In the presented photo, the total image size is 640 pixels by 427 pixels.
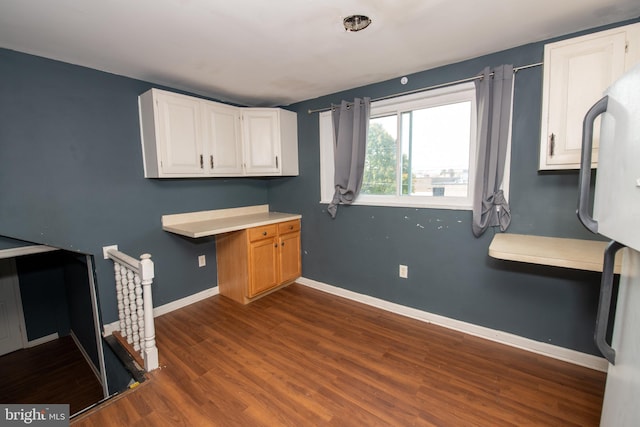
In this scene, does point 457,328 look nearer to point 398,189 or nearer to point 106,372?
point 398,189

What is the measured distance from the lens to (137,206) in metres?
2.68

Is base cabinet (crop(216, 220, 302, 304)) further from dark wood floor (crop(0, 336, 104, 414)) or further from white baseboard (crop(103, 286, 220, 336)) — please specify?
dark wood floor (crop(0, 336, 104, 414))

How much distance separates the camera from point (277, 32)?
71.4 inches

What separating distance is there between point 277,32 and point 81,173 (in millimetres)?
1970

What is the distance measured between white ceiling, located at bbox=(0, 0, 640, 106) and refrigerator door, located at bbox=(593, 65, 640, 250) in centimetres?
118

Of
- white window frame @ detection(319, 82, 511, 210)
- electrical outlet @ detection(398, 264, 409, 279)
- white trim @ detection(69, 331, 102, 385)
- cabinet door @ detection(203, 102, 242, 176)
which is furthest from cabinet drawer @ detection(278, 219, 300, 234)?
white trim @ detection(69, 331, 102, 385)

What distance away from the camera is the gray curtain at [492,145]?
2082 mm

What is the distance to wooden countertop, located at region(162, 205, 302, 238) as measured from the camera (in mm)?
2651

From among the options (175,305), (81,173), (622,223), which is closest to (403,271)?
(622,223)

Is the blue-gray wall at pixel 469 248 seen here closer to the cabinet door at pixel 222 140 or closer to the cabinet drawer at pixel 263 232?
the cabinet drawer at pixel 263 232

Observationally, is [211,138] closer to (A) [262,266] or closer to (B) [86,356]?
(A) [262,266]

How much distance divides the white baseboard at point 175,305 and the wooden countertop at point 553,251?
2913 millimetres

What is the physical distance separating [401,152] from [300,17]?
152 cm

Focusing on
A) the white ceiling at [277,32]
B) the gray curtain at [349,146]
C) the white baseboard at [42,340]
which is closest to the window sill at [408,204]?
the gray curtain at [349,146]
